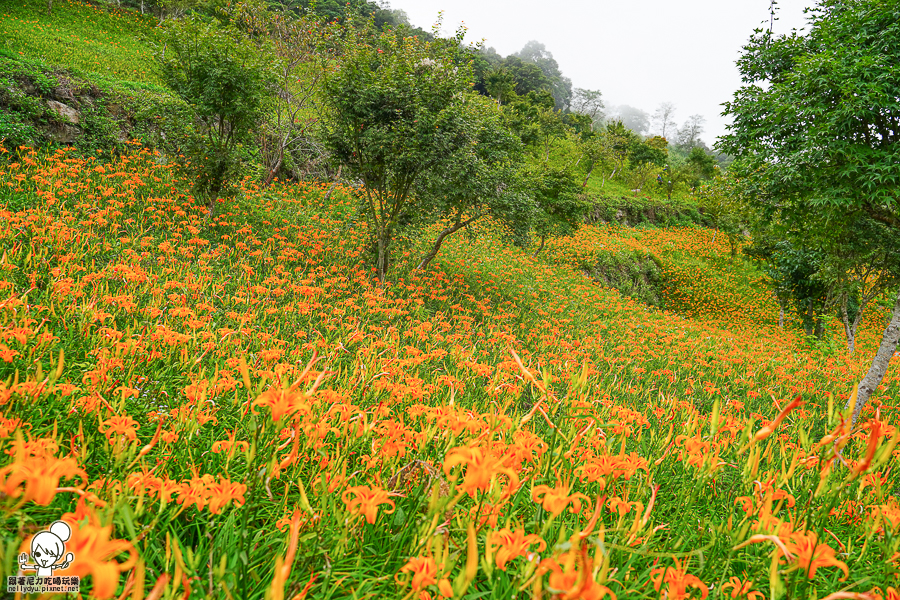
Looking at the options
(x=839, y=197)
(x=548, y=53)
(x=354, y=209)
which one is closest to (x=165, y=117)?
(x=354, y=209)

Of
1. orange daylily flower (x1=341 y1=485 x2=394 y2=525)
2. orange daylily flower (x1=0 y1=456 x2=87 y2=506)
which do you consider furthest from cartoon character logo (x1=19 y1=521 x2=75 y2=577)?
orange daylily flower (x1=341 y1=485 x2=394 y2=525)

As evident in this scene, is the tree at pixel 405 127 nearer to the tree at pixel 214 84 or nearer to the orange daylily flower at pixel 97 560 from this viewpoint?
the tree at pixel 214 84

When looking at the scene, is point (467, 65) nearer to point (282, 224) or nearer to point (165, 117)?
point (282, 224)

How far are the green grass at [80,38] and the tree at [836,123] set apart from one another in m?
12.6

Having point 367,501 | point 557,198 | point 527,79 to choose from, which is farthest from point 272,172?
point 527,79

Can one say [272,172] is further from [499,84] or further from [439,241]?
[499,84]

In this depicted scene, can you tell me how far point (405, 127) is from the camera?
6328mm

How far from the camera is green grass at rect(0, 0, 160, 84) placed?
11453mm

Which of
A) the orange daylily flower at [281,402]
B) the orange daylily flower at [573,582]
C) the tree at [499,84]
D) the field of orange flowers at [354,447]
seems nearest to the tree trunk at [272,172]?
the field of orange flowers at [354,447]

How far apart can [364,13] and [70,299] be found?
4027 cm

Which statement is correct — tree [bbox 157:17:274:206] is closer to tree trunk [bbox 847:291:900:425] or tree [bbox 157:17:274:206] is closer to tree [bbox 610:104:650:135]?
tree trunk [bbox 847:291:900:425]

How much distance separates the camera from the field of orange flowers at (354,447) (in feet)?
3.43

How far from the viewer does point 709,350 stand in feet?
29.6

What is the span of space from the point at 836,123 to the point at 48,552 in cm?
660
